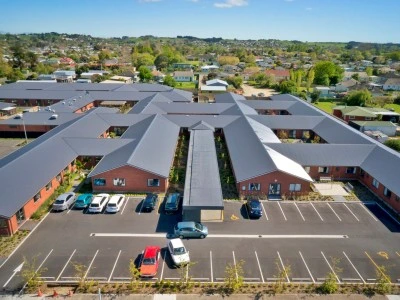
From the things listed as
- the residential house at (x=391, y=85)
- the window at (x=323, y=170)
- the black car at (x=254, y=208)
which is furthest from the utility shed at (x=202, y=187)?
the residential house at (x=391, y=85)

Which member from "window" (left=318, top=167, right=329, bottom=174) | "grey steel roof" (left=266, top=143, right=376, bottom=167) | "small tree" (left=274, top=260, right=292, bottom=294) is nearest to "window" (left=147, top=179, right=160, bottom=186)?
"grey steel roof" (left=266, top=143, right=376, bottom=167)

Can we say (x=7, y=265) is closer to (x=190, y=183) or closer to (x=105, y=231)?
(x=105, y=231)

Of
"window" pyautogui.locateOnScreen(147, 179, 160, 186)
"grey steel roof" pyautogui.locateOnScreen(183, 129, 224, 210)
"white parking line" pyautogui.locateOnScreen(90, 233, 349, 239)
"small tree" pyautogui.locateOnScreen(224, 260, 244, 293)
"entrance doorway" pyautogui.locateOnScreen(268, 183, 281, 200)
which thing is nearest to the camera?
"small tree" pyautogui.locateOnScreen(224, 260, 244, 293)

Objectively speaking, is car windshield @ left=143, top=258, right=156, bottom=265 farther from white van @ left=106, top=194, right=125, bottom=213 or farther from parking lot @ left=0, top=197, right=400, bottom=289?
white van @ left=106, top=194, right=125, bottom=213

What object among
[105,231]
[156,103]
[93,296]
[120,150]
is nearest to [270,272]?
[93,296]

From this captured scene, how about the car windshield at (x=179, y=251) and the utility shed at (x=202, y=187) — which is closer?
the car windshield at (x=179, y=251)

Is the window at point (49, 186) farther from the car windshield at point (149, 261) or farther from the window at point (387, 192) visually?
the window at point (387, 192)
